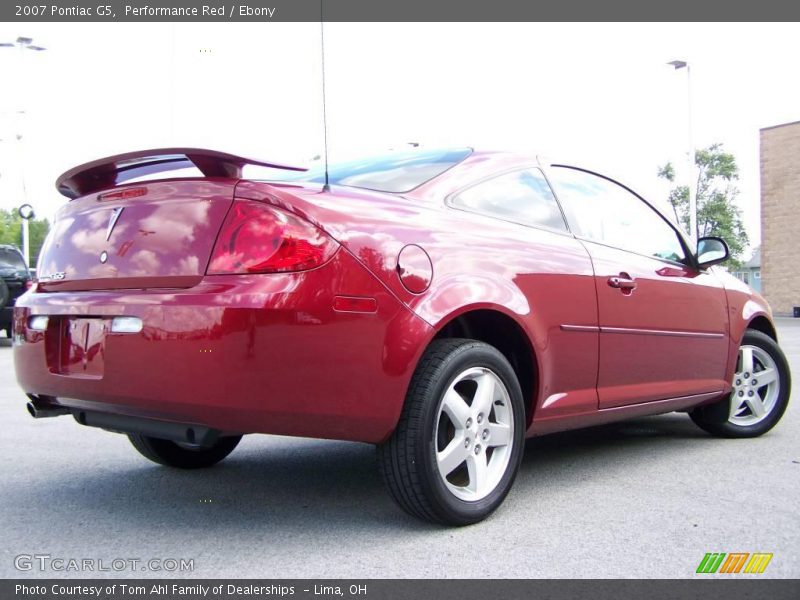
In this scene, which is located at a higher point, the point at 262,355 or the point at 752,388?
the point at 262,355

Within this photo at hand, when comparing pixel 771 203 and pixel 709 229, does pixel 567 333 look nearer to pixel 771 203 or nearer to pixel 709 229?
pixel 771 203

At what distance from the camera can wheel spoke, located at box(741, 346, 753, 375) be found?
4938 mm

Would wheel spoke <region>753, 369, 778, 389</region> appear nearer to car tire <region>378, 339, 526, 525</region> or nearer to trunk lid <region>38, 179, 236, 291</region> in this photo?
car tire <region>378, 339, 526, 525</region>

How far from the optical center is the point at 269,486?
3.72 m

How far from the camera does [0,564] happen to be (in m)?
2.63

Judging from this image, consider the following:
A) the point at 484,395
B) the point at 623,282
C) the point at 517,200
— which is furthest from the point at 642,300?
the point at 484,395

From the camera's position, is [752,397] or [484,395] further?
[752,397]

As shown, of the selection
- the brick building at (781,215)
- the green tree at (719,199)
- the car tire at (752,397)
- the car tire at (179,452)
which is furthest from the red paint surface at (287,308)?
the green tree at (719,199)

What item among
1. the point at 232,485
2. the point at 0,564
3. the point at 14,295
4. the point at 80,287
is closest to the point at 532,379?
the point at 232,485

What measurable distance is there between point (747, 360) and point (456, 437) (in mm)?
2721

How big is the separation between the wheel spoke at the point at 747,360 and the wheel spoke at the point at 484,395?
250cm

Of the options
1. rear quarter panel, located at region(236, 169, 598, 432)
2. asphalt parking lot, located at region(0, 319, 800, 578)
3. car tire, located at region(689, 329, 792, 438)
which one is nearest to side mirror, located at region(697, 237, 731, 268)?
car tire, located at region(689, 329, 792, 438)

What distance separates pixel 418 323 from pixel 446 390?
274mm

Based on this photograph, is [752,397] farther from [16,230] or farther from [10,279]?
[16,230]
